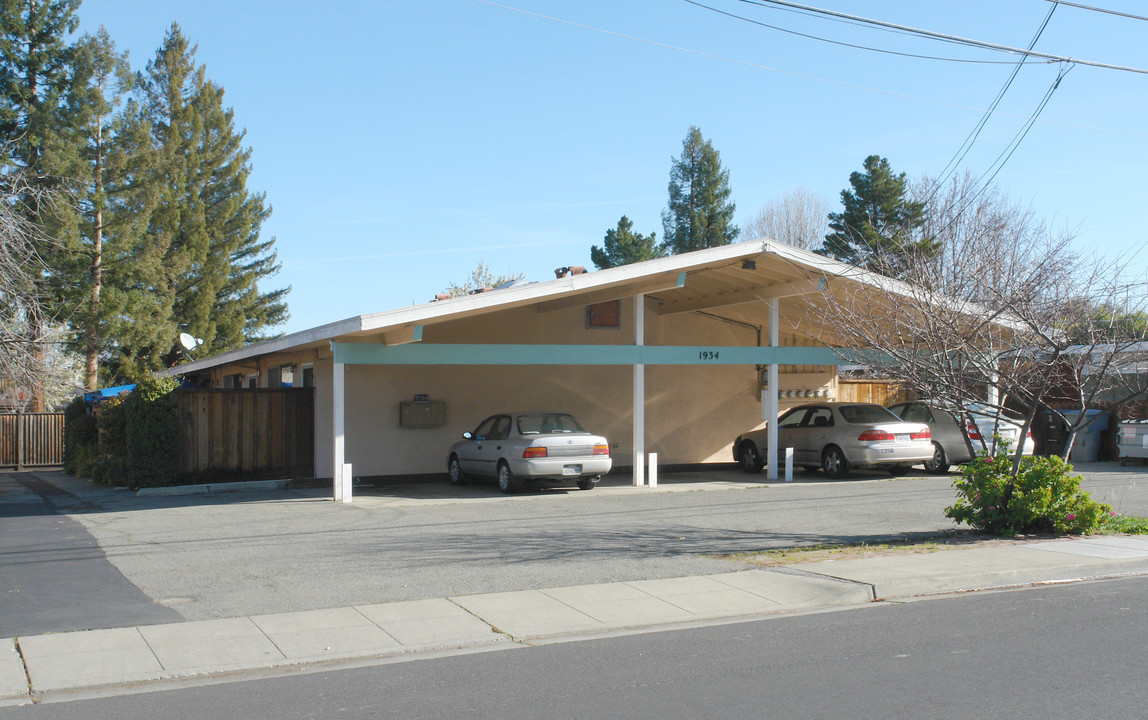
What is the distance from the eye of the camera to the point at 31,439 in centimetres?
2648

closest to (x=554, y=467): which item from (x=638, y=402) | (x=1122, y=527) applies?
(x=638, y=402)

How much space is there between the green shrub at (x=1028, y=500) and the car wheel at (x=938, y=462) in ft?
27.1

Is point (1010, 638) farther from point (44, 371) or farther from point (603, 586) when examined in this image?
point (44, 371)

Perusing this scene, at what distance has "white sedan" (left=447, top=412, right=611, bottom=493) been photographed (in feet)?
54.2

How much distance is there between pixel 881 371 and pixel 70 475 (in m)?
19.2

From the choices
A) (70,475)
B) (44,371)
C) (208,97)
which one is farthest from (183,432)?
(208,97)

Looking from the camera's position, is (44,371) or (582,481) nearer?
(44,371)

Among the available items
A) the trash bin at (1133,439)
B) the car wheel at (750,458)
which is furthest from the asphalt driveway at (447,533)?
the trash bin at (1133,439)

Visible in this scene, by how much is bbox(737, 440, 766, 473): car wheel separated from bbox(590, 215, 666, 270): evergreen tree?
27.7 m

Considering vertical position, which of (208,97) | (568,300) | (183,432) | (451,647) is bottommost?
(451,647)

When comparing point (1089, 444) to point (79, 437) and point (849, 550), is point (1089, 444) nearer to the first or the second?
point (849, 550)

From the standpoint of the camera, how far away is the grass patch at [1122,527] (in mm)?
11914

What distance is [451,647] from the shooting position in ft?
23.7

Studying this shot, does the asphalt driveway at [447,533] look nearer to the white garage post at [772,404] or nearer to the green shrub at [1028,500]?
the white garage post at [772,404]
